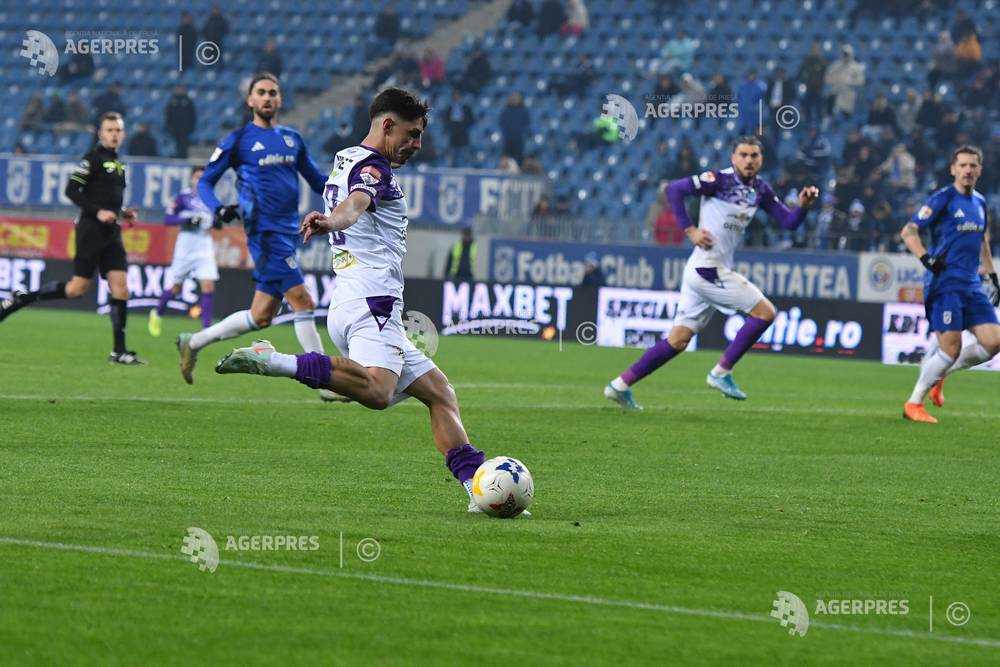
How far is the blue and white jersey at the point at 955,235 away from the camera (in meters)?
14.7

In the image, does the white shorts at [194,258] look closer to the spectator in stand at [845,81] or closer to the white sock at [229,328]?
the white sock at [229,328]

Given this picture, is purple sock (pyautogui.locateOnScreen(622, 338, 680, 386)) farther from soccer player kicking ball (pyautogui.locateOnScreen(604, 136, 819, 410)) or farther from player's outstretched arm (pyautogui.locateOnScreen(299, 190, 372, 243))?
player's outstretched arm (pyautogui.locateOnScreen(299, 190, 372, 243))

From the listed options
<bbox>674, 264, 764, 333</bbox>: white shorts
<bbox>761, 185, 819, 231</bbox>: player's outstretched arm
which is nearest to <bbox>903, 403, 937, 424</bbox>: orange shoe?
<bbox>674, 264, 764, 333</bbox>: white shorts

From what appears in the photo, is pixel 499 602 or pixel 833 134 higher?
pixel 833 134

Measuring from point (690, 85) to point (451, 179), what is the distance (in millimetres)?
4541

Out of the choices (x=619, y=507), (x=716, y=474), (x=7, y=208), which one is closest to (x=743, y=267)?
(x=7, y=208)

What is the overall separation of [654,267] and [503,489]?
20.2 m

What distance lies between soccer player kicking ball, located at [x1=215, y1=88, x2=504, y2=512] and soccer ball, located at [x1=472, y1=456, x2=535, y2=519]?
137mm

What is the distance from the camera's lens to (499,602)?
20.4 ft

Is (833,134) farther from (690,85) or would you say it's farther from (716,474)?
(716,474)

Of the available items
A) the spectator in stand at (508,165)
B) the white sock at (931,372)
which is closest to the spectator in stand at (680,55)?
the spectator in stand at (508,165)

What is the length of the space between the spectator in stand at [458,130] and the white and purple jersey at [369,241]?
82.2ft

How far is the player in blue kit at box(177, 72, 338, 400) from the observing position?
14.3 metres

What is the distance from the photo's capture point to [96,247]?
1689cm
